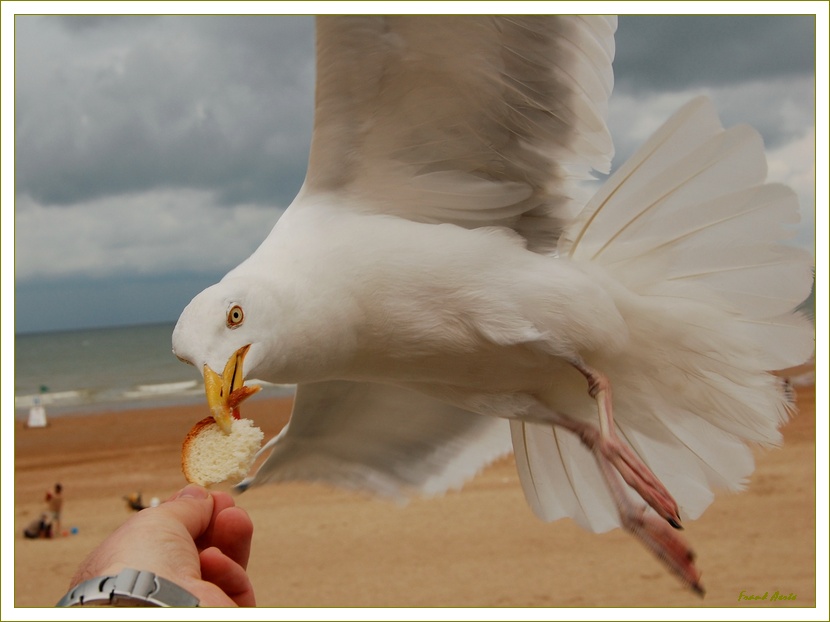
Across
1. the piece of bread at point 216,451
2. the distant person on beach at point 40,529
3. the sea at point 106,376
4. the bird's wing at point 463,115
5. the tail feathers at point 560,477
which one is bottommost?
the sea at point 106,376

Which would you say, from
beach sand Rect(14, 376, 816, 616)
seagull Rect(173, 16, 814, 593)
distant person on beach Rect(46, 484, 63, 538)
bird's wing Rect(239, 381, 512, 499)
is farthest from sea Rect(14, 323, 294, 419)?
seagull Rect(173, 16, 814, 593)

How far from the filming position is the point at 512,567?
4027 mm

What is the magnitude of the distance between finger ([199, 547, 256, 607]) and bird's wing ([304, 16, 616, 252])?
59 cm

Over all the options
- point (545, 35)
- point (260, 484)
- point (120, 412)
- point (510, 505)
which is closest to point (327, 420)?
point (260, 484)

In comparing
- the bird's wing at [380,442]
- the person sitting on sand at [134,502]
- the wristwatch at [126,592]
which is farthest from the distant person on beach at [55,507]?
the wristwatch at [126,592]

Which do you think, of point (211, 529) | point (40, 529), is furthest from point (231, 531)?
point (40, 529)

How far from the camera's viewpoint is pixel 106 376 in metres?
10.8

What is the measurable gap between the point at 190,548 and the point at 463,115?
775 mm

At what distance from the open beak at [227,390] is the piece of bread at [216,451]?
2 cm

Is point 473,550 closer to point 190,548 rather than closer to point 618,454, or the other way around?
point 618,454

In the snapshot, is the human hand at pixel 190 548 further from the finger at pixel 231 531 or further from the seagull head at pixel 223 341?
the seagull head at pixel 223 341

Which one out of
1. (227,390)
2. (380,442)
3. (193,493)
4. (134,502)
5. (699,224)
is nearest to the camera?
(227,390)

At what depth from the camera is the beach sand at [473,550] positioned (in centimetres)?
370

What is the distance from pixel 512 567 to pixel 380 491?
2.42 metres
